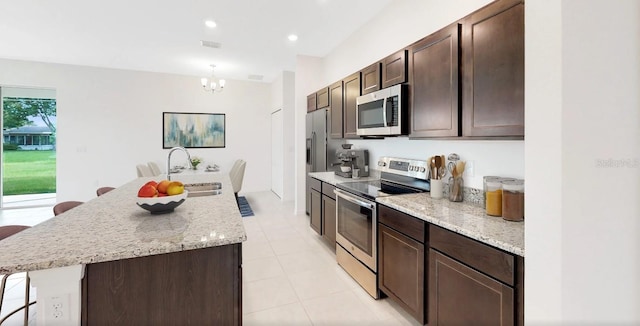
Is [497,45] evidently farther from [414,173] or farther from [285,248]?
[285,248]

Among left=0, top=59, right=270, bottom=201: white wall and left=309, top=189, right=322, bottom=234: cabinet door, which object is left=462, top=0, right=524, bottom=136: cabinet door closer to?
left=309, top=189, right=322, bottom=234: cabinet door

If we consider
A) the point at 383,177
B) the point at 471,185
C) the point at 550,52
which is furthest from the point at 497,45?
the point at 383,177

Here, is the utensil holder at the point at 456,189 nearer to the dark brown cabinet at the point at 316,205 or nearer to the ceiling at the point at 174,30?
the dark brown cabinet at the point at 316,205

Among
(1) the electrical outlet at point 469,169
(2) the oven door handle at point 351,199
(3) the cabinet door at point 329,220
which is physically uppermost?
(1) the electrical outlet at point 469,169

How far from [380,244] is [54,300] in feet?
6.14

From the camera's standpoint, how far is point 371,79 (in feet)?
→ 9.23

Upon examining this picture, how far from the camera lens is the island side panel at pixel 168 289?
3.67ft

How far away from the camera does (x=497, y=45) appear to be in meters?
1.54

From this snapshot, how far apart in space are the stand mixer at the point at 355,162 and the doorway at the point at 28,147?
20.0 feet

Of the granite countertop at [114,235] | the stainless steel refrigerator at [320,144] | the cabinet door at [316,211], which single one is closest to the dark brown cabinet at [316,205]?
the cabinet door at [316,211]

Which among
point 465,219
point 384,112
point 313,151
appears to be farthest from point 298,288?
point 313,151

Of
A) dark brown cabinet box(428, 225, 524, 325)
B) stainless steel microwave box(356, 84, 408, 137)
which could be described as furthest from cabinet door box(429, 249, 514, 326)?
stainless steel microwave box(356, 84, 408, 137)

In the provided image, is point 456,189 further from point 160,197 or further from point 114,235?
point 114,235

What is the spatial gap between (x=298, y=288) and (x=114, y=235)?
1.66m
